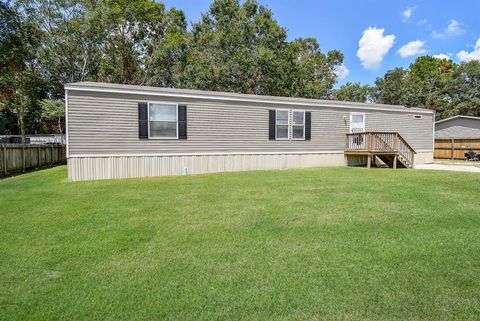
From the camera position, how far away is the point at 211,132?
36.1ft

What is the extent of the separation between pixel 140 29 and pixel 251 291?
24.3 metres

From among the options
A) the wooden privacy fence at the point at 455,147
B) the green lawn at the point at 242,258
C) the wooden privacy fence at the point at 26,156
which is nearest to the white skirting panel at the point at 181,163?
the green lawn at the point at 242,258

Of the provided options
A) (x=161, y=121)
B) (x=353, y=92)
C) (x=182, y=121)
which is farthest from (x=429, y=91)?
(x=161, y=121)

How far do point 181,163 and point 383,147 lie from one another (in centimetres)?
819

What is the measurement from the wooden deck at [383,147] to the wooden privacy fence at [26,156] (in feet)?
44.5

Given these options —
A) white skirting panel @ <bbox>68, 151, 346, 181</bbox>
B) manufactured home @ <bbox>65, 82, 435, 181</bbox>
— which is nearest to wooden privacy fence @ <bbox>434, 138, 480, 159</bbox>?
manufactured home @ <bbox>65, 82, 435, 181</bbox>

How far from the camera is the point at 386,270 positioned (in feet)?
9.96

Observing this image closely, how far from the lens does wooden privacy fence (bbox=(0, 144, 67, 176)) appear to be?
11.5m

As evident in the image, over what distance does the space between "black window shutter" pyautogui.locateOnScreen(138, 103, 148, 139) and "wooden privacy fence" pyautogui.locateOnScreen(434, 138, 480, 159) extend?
18.9 metres

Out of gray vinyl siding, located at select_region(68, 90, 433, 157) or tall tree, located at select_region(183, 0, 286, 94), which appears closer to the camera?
gray vinyl siding, located at select_region(68, 90, 433, 157)

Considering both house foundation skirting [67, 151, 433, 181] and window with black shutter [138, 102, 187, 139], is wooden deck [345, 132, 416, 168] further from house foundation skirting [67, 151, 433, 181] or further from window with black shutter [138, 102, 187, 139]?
window with black shutter [138, 102, 187, 139]

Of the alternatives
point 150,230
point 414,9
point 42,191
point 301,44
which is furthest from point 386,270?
point 301,44

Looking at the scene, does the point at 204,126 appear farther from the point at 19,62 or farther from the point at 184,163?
the point at 19,62

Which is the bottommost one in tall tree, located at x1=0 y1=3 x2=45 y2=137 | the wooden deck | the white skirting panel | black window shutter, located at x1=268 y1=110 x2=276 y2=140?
the white skirting panel
